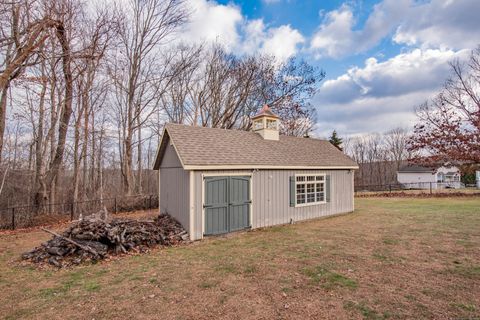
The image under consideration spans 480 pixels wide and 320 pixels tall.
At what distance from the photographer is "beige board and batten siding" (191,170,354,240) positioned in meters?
7.98

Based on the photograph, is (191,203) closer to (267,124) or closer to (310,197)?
(310,197)

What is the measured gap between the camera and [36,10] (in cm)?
876

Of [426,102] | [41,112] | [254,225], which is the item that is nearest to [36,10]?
[41,112]

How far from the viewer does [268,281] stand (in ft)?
15.5

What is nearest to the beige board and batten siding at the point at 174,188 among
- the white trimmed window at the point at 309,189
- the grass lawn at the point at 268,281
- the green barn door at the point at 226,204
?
the green barn door at the point at 226,204

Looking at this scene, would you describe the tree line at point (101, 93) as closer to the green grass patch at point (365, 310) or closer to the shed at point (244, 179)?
the shed at point (244, 179)

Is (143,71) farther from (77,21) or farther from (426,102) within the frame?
(426,102)

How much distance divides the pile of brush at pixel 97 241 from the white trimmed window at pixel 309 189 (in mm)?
5222

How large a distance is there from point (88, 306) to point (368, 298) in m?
4.33

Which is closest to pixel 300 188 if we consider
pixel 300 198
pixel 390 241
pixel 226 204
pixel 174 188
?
pixel 300 198

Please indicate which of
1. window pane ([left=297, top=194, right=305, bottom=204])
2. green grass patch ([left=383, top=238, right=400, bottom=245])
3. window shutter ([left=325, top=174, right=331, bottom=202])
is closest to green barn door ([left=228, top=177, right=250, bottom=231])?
window pane ([left=297, top=194, right=305, bottom=204])

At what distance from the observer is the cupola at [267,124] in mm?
11805

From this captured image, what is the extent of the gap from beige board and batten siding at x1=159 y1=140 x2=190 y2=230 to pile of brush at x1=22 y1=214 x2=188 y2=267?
2.91ft

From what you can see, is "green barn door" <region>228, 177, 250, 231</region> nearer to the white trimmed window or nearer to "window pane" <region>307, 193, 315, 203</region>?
the white trimmed window
